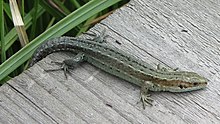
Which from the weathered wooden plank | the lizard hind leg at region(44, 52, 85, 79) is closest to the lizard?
the lizard hind leg at region(44, 52, 85, 79)

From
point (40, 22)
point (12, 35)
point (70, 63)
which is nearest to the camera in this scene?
point (70, 63)

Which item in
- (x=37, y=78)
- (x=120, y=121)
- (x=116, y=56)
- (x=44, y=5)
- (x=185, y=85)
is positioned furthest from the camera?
(x=44, y=5)

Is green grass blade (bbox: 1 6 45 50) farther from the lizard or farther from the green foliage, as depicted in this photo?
the lizard

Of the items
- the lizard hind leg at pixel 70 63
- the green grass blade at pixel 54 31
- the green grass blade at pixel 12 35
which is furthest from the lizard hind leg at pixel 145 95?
the green grass blade at pixel 12 35

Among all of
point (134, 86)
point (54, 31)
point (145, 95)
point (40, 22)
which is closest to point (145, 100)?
point (145, 95)

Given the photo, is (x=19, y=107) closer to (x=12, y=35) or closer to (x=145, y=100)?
(x=145, y=100)

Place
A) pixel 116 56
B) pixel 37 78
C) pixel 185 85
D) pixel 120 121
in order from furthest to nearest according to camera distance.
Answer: pixel 116 56 < pixel 185 85 < pixel 37 78 < pixel 120 121

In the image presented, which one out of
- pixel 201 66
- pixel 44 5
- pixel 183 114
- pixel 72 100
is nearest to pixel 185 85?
pixel 201 66

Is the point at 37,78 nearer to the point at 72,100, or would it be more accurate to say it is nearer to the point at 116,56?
the point at 72,100
